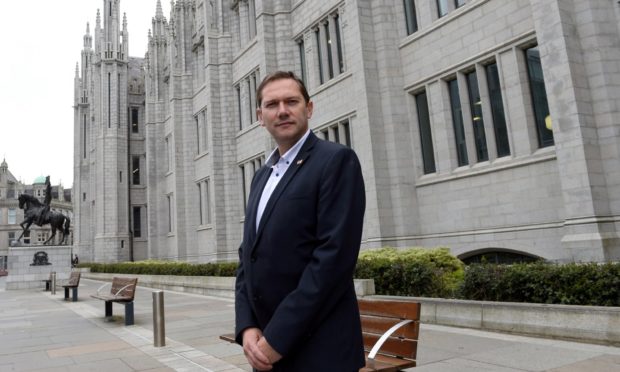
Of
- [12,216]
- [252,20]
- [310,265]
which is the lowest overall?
[310,265]

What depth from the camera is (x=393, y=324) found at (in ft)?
13.4

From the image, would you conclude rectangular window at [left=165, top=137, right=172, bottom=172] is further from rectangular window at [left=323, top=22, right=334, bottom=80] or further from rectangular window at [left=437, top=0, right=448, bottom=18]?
rectangular window at [left=437, top=0, right=448, bottom=18]

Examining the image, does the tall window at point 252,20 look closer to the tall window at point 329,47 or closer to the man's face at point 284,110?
the tall window at point 329,47

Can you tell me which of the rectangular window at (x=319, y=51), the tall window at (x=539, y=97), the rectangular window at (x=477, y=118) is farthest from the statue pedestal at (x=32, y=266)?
the tall window at (x=539, y=97)

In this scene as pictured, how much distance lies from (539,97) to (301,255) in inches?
522

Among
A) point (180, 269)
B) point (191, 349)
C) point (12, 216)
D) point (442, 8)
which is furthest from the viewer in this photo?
point (12, 216)

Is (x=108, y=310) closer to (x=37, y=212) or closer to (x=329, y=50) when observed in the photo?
(x=329, y=50)

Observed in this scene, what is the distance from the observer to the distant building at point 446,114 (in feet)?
37.3

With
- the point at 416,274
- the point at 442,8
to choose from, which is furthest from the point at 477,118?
the point at 416,274

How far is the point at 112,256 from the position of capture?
45188 mm

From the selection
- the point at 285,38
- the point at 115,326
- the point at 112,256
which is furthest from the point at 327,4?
the point at 112,256

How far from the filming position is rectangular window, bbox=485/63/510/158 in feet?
46.8

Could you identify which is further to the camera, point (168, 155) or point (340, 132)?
point (168, 155)

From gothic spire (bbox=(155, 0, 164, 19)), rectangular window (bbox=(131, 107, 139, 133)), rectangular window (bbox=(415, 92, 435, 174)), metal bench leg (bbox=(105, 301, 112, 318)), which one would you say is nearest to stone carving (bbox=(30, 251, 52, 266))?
rectangular window (bbox=(131, 107, 139, 133))
